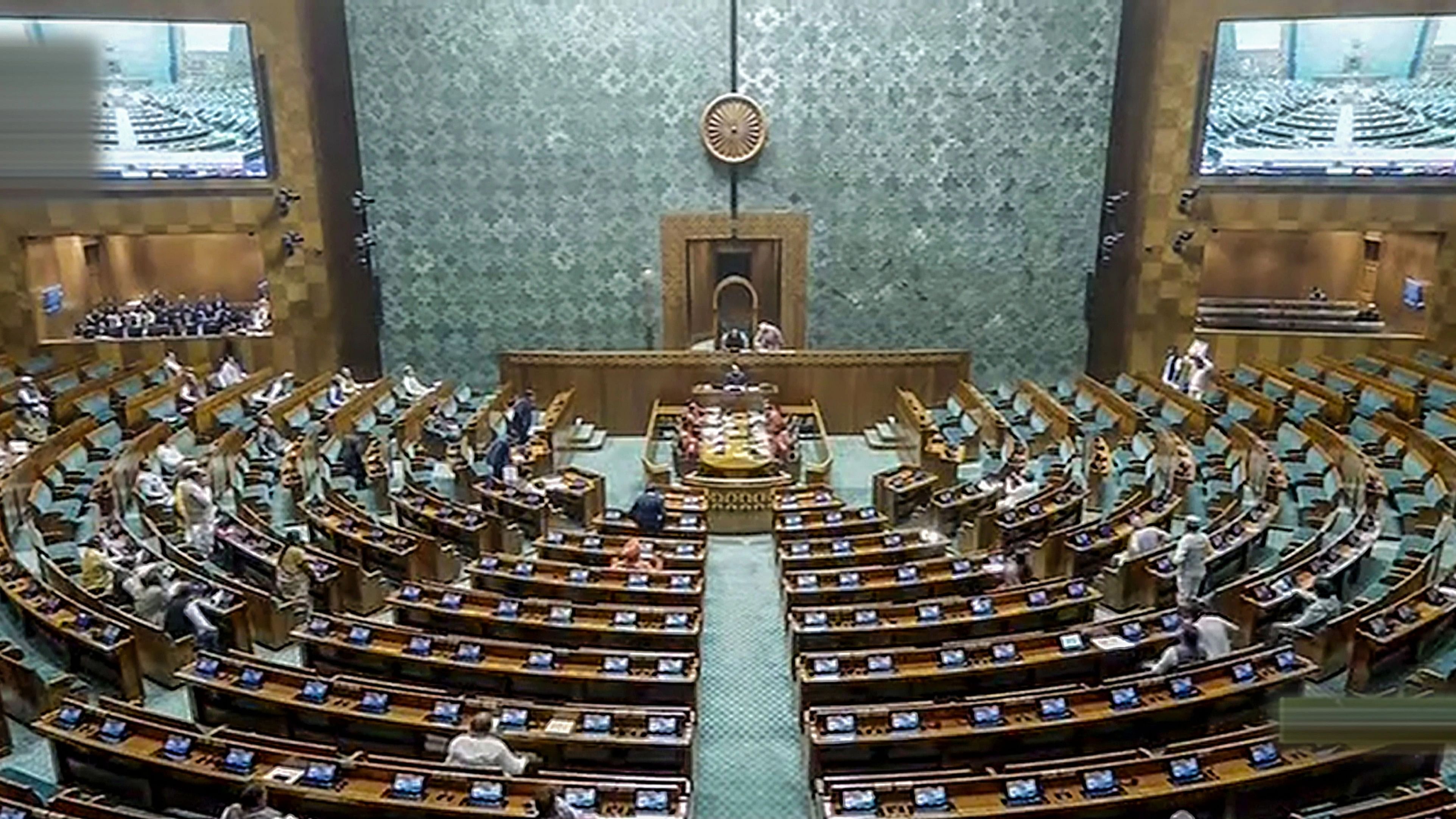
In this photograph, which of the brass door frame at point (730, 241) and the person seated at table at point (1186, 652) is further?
the brass door frame at point (730, 241)

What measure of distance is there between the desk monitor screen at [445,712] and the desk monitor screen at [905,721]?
2930 mm

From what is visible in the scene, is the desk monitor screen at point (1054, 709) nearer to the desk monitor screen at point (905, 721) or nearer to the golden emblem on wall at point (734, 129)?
the desk monitor screen at point (905, 721)

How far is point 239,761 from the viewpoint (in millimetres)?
6711

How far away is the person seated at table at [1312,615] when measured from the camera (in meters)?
8.60

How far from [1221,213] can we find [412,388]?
1323 centimetres

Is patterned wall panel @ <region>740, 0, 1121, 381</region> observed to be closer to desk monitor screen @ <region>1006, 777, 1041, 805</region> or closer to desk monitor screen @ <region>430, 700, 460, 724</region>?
desk monitor screen @ <region>430, 700, 460, 724</region>

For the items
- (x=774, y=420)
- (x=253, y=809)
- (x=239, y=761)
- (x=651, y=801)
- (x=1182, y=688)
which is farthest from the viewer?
(x=774, y=420)

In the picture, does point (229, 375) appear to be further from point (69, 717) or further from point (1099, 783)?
point (1099, 783)

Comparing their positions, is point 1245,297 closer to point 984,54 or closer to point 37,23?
point 984,54

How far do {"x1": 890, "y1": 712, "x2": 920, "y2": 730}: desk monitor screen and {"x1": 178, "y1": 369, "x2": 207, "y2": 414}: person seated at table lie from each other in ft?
36.8

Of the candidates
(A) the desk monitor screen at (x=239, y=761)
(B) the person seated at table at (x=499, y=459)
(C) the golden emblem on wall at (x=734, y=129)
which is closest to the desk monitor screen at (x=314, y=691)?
(A) the desk monitor screen at (x=239, y=761)

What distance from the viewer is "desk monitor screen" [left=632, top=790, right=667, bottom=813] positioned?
21.3 ft

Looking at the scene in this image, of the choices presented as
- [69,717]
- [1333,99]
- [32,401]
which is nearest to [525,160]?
[32,401]

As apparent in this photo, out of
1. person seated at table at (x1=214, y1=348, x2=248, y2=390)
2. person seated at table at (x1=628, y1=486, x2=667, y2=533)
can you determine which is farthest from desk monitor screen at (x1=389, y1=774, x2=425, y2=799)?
person seated at table at (x1=214, y1=348, x2=248, y2=390)
